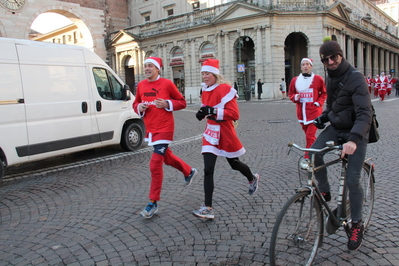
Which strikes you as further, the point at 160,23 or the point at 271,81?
the point at 160,23

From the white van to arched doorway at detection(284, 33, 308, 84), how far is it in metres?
32.0

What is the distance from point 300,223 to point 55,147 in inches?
220

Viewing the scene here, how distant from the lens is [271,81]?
1292 inches

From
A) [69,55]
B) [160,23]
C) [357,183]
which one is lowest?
[357,183]

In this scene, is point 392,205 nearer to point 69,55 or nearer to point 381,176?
point 381,176

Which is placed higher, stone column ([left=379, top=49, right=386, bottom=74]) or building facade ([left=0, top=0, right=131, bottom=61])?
building facade ([left=0, top=0, right=131, bottom=61])

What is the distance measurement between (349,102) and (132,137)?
649 cm

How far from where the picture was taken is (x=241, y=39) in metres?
34.2

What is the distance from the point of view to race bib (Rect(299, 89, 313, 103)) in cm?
641

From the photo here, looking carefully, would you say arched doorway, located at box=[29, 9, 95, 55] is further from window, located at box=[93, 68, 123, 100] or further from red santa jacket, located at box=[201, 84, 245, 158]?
red santa jacket, located at box=[201, 84, 245, 158]

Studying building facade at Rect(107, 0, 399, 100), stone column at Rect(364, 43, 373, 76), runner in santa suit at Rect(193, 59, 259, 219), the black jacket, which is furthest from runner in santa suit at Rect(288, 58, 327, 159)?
stone column at Rect(364, 43, 373, 76)

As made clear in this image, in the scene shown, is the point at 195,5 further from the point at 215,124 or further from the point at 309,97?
the point at 215,124

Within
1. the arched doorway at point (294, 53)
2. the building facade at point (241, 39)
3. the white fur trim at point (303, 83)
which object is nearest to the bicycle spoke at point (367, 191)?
the white fur trim at point (303, 83)

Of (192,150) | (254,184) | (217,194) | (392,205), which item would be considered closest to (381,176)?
(392,205)
